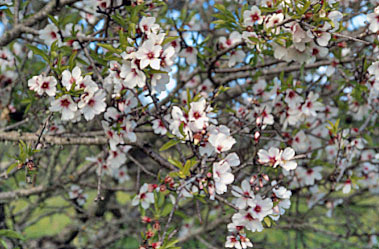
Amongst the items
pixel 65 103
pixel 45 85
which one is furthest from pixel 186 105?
pixel 45 85

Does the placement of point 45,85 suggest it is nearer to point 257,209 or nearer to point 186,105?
point 186,105

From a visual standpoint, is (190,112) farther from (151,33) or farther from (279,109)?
(279,109)

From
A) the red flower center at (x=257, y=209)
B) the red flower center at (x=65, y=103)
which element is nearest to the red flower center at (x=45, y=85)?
the red flower center at (x=65, y=103)

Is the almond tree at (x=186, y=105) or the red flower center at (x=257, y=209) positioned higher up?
the almond tree at (x=186, y=105)

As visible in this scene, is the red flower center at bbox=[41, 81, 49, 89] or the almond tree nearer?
the almond tree

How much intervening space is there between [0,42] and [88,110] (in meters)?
1.06

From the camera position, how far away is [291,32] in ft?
6.93

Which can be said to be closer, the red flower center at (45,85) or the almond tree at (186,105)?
the almond tree at (186,105)

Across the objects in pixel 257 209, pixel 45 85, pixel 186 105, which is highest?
pixel 45 85

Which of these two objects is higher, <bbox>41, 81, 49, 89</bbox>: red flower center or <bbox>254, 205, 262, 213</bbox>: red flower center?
<bbox>41, 81, 49, 89</bbox>: red flower center

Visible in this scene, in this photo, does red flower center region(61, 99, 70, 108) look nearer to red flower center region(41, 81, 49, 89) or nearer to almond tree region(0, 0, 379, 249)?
almond tree region(0, 0, 379, 249)

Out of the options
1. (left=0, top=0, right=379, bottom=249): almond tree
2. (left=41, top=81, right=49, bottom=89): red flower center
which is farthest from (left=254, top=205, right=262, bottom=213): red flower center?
(left=41, top=81, right=49, bottom=89): red flower center

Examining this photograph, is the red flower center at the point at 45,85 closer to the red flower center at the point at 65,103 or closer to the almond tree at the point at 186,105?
the almond tree at the point at 186,105

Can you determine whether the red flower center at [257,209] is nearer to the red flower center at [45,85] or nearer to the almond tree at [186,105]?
the almond tree at [186,105]
